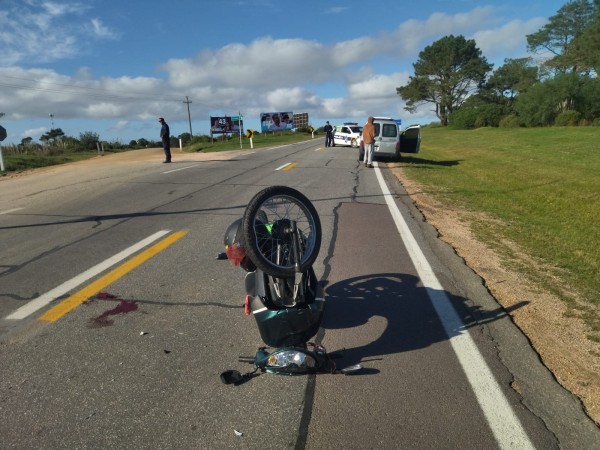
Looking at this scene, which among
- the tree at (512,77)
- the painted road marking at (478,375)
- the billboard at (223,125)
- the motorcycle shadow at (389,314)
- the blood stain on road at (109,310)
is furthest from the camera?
the tree at (512,77)

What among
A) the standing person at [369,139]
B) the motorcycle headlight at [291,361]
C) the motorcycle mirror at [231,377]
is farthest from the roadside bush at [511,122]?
the motorcycle mirror at [231,377]

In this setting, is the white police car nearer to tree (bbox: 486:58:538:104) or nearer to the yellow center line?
the yellow center line

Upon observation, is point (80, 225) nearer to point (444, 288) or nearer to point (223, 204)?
point (223, 204)

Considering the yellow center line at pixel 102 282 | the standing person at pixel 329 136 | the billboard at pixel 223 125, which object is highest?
the billboard at pixel 223 125

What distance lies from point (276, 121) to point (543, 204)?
73.8 meters

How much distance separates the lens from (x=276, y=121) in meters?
81.6

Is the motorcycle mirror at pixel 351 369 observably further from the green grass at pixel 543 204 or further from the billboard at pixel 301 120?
the billboard at pixel 301 120

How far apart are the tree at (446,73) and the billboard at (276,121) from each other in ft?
72.5

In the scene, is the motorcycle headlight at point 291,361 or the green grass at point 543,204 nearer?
the motorcycle headlight at point 291,361

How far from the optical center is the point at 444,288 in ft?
16.6

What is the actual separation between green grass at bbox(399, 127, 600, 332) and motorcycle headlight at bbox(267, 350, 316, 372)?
277 centimetres

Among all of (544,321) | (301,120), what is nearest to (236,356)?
(544,321)

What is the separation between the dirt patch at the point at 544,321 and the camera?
11.0 feet

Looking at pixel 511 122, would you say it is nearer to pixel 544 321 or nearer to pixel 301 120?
pixel 301 120
